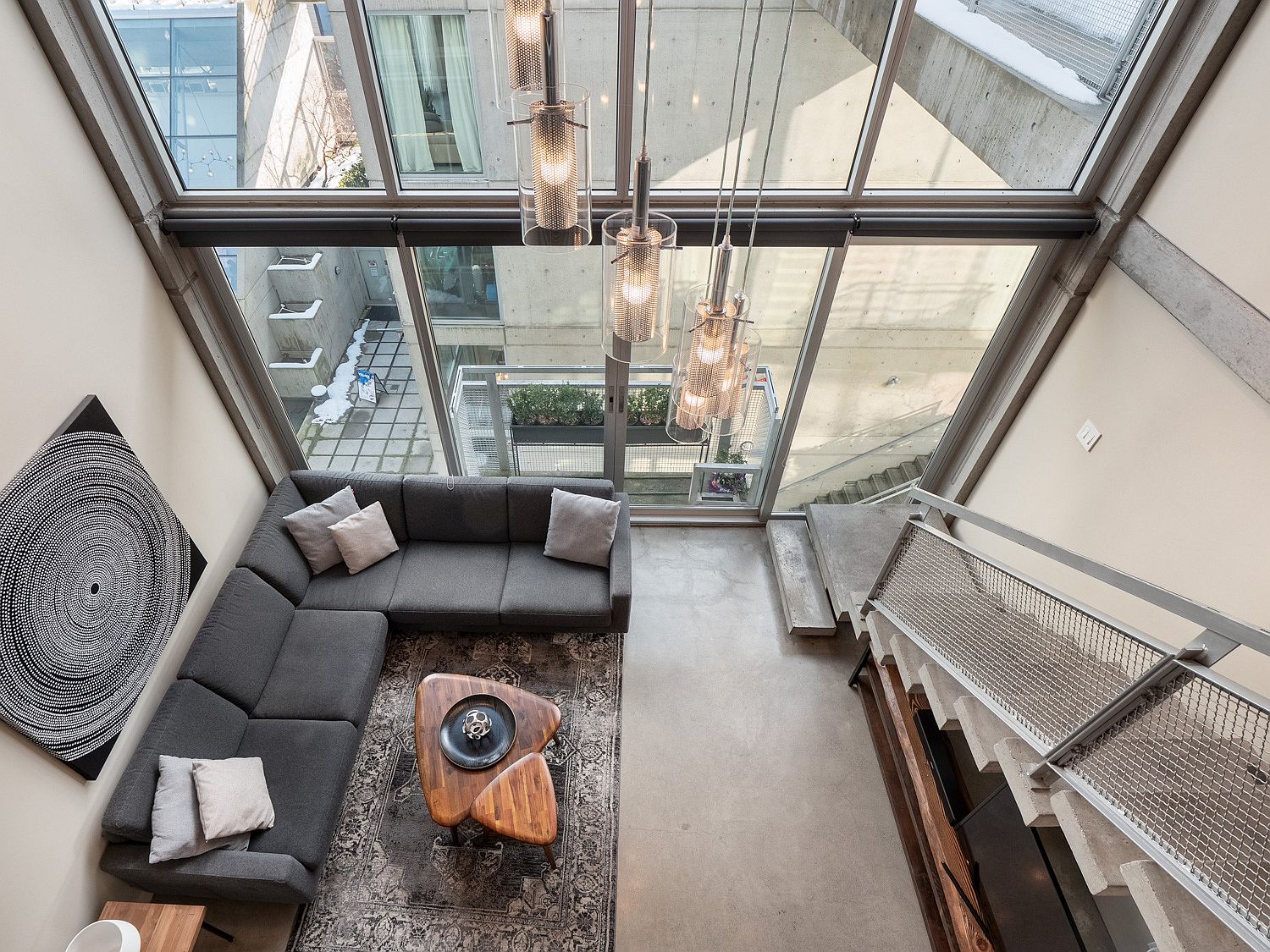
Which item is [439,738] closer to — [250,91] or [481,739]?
[481,739]

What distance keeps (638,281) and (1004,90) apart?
8.76 ft

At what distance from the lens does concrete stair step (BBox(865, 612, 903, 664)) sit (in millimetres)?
3583

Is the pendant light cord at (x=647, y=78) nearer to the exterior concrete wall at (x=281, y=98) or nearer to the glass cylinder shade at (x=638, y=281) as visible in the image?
the glass cylinder shade at (x=638, y=281)

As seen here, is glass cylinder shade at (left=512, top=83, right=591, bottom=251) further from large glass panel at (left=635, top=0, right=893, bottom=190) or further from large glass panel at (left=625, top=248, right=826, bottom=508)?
large glass panel at (left=635, top=0, right=893, bottom=190)

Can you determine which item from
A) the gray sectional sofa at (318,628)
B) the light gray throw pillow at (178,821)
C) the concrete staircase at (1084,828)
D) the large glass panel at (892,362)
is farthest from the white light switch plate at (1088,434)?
the light gray throw pillow at (178,821)

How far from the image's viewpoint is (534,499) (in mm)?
4441

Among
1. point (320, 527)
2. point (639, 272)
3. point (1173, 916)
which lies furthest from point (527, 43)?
point (320, 527)

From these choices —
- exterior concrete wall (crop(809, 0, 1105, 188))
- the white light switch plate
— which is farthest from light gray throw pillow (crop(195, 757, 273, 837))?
the white light switch plate

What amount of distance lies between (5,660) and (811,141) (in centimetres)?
425

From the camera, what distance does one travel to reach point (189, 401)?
3.83 meters

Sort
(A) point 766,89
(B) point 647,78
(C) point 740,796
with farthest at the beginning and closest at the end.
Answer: (C) point 740,796
(A) point 766,89
(B) point 647,78

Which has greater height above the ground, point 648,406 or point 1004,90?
point 1004,90

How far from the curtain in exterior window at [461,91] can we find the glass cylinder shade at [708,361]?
6.83 feet

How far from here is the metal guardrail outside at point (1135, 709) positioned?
1.78 metres
